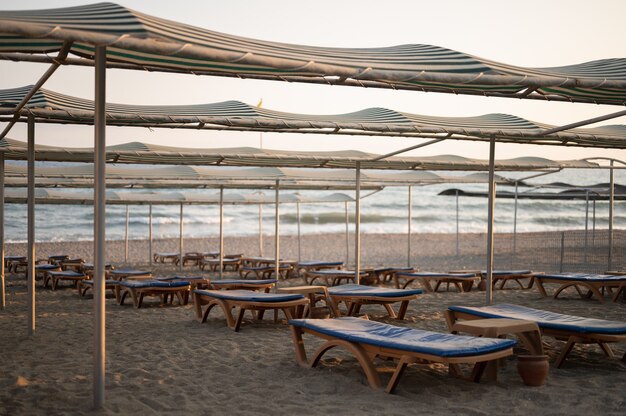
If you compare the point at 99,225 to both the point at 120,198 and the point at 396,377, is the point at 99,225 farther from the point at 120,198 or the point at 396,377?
the point at 120,198

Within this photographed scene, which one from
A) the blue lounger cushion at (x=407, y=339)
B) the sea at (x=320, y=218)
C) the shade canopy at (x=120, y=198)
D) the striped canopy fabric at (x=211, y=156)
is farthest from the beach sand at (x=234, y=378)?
the sea at (x=320, y=218)

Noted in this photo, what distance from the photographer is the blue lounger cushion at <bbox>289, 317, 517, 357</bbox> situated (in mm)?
4387

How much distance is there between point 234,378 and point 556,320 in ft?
9.01

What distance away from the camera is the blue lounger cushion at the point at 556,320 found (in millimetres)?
5281

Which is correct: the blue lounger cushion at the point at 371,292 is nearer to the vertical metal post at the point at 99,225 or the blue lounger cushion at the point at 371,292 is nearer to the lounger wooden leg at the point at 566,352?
the lounger wooden leg at the point at 566,352

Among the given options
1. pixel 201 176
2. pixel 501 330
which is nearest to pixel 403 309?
pixel 501 330

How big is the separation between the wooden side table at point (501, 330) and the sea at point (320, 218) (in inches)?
1170

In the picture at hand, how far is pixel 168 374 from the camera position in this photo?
17.0 ft

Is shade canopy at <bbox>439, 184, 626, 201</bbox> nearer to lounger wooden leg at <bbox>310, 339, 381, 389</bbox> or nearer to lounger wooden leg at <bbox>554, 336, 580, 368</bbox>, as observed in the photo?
lounger wooden leg at <bbox>554, 336, 580, 368</bbox>

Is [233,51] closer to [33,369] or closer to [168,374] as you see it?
[168,374]

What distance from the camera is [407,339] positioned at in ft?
16.0

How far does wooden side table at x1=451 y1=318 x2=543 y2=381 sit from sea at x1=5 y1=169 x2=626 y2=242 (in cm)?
2973

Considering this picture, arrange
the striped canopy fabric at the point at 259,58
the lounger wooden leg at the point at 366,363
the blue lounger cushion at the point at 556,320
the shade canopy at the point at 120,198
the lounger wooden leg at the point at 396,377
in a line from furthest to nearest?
the shade canopy at the point at 120,198 → the blue lounger cushion at the point at 556,320 → the lounger wooden leg at the point at 366,363 → the lounger wooden leg at the point at 396,377 → the striped canopy fabric at the point at 259,58

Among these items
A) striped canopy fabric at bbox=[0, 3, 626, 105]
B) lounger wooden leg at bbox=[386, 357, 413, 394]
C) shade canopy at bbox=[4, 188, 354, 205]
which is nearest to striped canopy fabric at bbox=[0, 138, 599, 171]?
striped canopy fabric at bbox=[0, 3, 626, 105]
